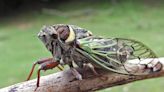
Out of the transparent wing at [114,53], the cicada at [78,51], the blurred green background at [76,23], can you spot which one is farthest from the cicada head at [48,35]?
the blurred green background at [76,23]

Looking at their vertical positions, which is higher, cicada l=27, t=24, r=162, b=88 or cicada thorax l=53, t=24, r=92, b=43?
cicada thorax l=53, t=24, r=92, b=43

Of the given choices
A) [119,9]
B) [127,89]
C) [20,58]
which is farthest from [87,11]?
[127,89]

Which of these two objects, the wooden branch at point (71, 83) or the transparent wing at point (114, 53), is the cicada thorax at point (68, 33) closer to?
the transparent wing at point (114, 53)

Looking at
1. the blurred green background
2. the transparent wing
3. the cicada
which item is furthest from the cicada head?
the blurred green background

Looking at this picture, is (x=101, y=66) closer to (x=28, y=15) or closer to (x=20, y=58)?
(x=20, y=58)

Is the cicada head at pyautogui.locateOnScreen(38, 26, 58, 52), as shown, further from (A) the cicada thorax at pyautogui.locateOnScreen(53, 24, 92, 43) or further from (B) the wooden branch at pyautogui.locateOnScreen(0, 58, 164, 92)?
→ (B) the wooden branch at pyautogui.locateOnScreen(0, 58, 164, 92)

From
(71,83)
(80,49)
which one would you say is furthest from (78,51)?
(71,83)
